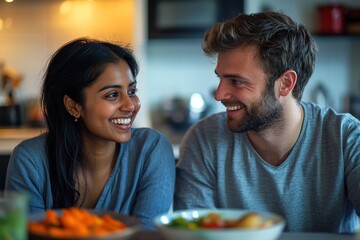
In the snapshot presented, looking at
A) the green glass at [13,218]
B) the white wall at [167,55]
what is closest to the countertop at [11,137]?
the white wall at [167,55]

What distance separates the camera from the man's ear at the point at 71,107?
7.11ft

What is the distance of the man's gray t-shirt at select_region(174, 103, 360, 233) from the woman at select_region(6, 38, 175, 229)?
0.38 ft

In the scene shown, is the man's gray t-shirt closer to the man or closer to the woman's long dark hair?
the man

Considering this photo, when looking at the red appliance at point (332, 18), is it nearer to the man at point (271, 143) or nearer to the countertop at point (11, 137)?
the countertop at point (11, 137)

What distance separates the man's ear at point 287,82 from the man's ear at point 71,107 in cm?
73

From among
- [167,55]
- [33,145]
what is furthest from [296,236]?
[167,55]

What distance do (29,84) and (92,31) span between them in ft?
2.05

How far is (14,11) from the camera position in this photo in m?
4.44

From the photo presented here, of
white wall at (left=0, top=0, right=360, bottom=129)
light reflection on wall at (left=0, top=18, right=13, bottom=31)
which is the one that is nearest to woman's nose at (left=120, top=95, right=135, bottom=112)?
white wall at (left=0, top=0, right=360, bottom=129)

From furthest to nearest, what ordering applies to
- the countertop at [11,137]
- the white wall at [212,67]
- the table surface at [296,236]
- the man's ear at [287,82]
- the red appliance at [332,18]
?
the white wall at [212,67], the red appliance at [332,18], the countertop at [11,137], the man's ear at [287,82], the table surface at [296,236]

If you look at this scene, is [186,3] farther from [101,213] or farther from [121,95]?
[101,213]

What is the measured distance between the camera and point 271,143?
82.5 inches

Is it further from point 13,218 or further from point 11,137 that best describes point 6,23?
point 13,218

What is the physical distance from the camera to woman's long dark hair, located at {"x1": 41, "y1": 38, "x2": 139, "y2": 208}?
2.04 meters
